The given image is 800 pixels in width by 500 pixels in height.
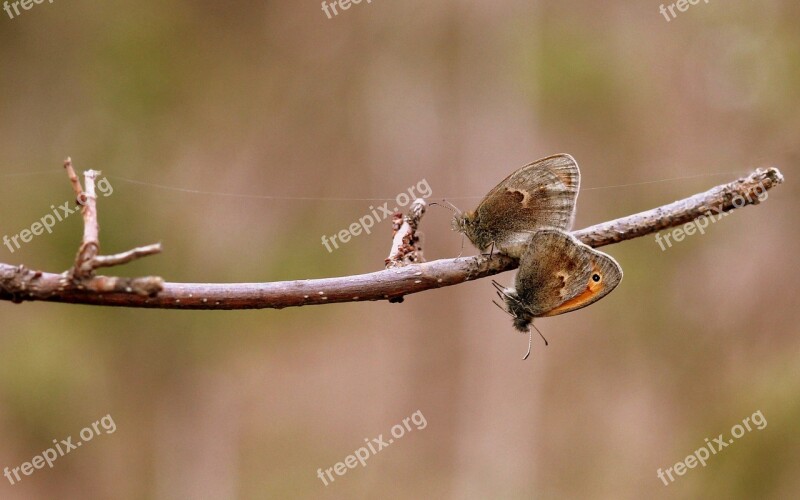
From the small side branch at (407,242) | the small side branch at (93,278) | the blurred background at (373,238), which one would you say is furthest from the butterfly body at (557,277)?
the blurred background at (373,238)

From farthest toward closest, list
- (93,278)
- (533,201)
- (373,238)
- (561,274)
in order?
1. (373,238)
2. (533,201)
3. (561,274)
4. (93,278)

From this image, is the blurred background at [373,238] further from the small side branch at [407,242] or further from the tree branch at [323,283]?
the small side branch at [407,242]

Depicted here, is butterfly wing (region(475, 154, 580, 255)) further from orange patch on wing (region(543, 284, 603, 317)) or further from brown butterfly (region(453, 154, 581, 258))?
orange patch on wing (region(543, 284, 603, 317))

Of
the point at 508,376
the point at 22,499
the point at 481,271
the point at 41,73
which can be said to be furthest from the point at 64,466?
the point at 481,271

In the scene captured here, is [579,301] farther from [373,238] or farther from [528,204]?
[373,238]

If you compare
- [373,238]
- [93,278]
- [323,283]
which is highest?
[373,238]

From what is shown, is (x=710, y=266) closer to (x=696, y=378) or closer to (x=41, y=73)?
(x=696, y=378)

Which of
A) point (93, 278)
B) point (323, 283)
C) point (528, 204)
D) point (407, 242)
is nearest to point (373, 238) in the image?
point (528, 204)

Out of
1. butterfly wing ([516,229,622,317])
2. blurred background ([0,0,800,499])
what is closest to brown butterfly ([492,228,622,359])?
butterfly wing ([516,229,622,317])
